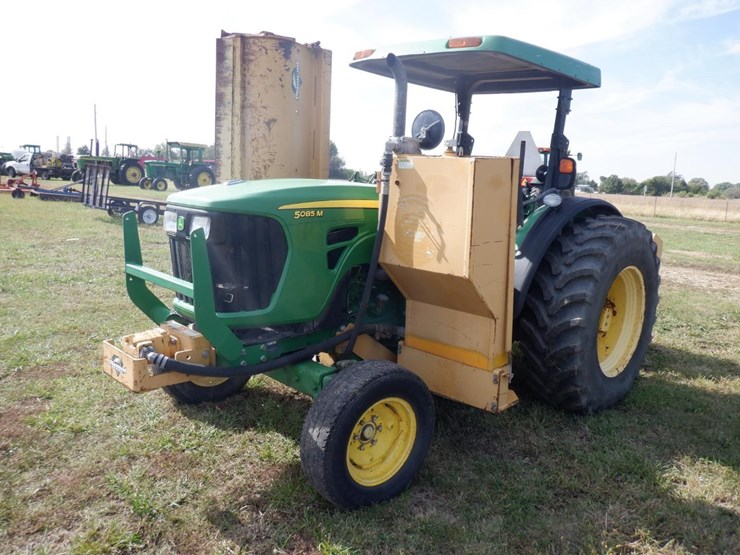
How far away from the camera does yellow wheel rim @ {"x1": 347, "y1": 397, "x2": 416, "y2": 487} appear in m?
3.01

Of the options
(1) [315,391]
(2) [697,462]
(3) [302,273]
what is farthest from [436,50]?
(2) [697,462]

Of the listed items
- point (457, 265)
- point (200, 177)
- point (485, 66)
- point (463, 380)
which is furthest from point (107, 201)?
point (457, 265)

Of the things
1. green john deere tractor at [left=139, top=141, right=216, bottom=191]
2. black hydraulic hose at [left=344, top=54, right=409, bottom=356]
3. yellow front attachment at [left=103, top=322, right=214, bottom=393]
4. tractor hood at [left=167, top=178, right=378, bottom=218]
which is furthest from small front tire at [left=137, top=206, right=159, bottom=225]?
green john deere tractor at [left=139, top=141, right=216, bottom=191]

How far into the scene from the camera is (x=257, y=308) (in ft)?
10.6

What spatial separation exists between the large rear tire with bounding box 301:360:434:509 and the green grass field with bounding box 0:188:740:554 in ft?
0.40

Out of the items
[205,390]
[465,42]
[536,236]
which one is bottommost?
[205,390]

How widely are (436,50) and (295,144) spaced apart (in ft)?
6.59

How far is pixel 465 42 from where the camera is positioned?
319 cm

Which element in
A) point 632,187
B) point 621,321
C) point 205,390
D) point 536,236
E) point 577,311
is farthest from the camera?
point 632,187

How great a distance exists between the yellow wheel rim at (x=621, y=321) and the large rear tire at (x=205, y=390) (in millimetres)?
2567

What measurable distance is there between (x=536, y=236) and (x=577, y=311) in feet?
1.67

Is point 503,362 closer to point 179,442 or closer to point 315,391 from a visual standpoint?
point 315,391

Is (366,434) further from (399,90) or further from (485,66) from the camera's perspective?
(485,66)

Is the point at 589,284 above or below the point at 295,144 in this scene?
below
